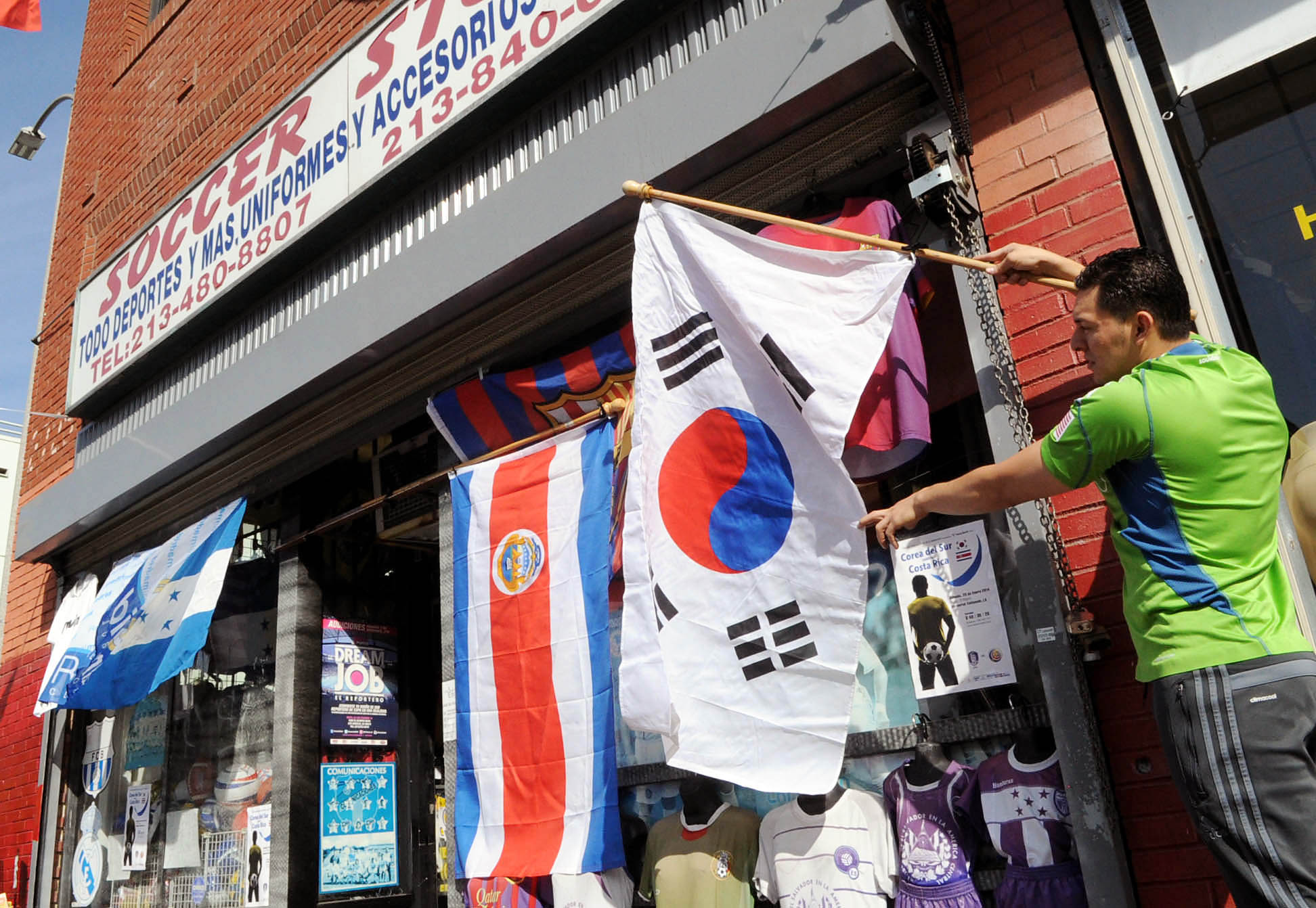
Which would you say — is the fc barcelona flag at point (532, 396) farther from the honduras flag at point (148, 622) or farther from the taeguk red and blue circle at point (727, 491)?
the honduras flag at point (148, 622)

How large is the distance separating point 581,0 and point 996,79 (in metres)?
2.11

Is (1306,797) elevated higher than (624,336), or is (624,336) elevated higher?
(624,336)

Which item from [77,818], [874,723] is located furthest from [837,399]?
[77,818]

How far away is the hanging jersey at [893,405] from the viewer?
12.4ft

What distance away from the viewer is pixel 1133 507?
103 inches

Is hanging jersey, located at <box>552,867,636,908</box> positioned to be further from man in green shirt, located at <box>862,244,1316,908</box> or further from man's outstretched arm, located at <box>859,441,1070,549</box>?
man in green shirt, located at <box>862,244,1316,908</box>

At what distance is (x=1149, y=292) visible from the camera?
2.76 metres

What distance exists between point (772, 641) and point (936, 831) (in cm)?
92

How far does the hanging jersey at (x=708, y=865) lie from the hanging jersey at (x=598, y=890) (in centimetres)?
12

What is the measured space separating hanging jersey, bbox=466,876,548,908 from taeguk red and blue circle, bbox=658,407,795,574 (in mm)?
2055

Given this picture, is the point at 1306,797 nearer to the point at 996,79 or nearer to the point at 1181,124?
the point at 1181,124

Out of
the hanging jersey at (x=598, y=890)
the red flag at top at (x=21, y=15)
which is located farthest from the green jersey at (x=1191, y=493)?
the red flag at top at (x=21, y=15)

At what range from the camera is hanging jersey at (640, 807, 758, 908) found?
4.06 m

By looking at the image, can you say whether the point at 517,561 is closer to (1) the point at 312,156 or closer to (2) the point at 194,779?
(1) the point at 312,156
